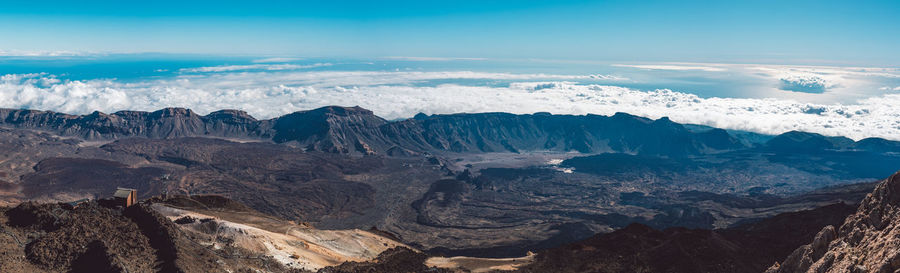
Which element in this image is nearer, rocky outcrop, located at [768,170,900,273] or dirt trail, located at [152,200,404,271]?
rocky outcrop, located at [768,170,900,273]

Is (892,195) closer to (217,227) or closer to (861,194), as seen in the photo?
(217,227)

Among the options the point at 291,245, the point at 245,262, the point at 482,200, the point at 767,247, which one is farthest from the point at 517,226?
the point at 245,262

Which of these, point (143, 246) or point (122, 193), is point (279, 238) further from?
point (143, 246)

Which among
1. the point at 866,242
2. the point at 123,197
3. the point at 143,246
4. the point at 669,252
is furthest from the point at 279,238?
the point at 866,242

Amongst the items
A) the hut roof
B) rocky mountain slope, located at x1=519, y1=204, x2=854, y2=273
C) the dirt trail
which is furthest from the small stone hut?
rocky mountain slope, located at x1=519, y1=204, x2=854, y2=273

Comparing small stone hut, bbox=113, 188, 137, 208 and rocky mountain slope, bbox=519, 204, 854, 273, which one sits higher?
small stone hut, bbox=113, 188, 137, 208

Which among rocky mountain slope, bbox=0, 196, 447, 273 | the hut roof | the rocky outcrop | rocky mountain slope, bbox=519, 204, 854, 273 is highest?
the rocky outcrop

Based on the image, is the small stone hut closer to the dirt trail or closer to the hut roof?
the hut roof

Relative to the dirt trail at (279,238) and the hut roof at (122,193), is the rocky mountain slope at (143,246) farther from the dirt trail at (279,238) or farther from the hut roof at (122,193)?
the hut roof at (122,193)

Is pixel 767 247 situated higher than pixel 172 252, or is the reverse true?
pixel 172 252
